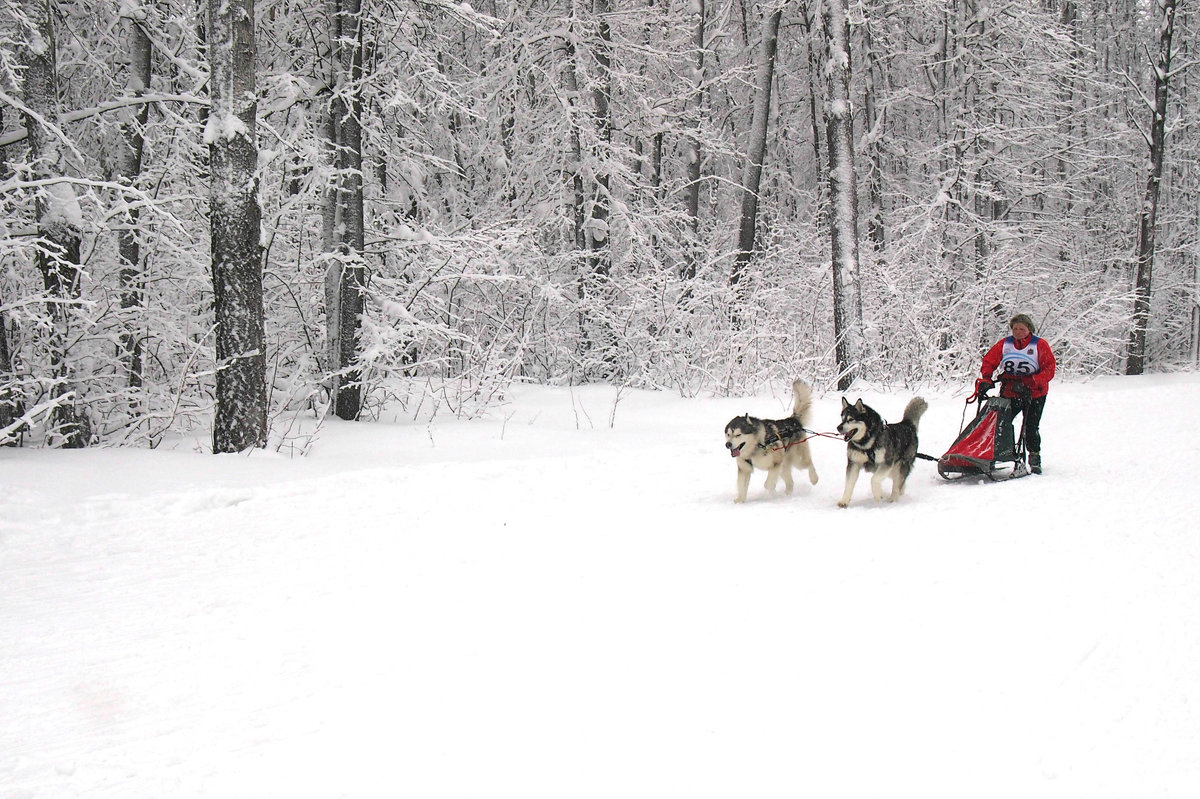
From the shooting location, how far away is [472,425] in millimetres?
11281

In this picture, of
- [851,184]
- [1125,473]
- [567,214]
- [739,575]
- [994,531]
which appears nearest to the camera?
[739,575]

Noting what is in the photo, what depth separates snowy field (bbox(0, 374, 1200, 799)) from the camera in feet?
9.62

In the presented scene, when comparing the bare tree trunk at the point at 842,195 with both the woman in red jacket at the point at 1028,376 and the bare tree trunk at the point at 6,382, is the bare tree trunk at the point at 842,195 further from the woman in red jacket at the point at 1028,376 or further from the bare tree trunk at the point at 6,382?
the bare tree trunk at the point at 6,382

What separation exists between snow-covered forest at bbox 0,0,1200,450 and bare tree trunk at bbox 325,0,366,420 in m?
0.06

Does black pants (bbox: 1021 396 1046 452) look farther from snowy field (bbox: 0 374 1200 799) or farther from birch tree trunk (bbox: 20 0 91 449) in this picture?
birch tree trunk (bbox: 20 0 91 449)

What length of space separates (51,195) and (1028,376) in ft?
34.0

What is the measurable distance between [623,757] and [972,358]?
15462mm

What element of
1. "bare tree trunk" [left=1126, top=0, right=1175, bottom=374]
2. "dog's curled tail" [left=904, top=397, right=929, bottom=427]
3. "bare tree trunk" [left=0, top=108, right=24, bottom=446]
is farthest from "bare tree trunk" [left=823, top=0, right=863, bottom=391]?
"bare tree trunk" [left=0, top=108, right=24, bottom=446]

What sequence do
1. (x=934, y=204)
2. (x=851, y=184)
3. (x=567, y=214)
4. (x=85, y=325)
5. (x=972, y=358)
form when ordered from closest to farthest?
(x=85, y=325)
(x=851, y=184)
(x=972, y=358)
(x=567, y=214)
(x=934, y=204)

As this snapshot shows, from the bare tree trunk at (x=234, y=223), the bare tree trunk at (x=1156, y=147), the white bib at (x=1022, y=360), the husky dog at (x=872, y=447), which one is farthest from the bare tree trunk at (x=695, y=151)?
the husky dog at (x=872, y=447)

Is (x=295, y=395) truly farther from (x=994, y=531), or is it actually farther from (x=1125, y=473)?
(x=1125, y=473)

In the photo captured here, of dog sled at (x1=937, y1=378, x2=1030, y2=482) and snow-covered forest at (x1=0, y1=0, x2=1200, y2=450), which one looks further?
snow-covered forest at (x1=0, y1=0, x2=1200, y2=450)

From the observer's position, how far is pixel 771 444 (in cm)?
750

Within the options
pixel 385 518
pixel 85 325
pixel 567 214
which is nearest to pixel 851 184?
pixel 567 214
